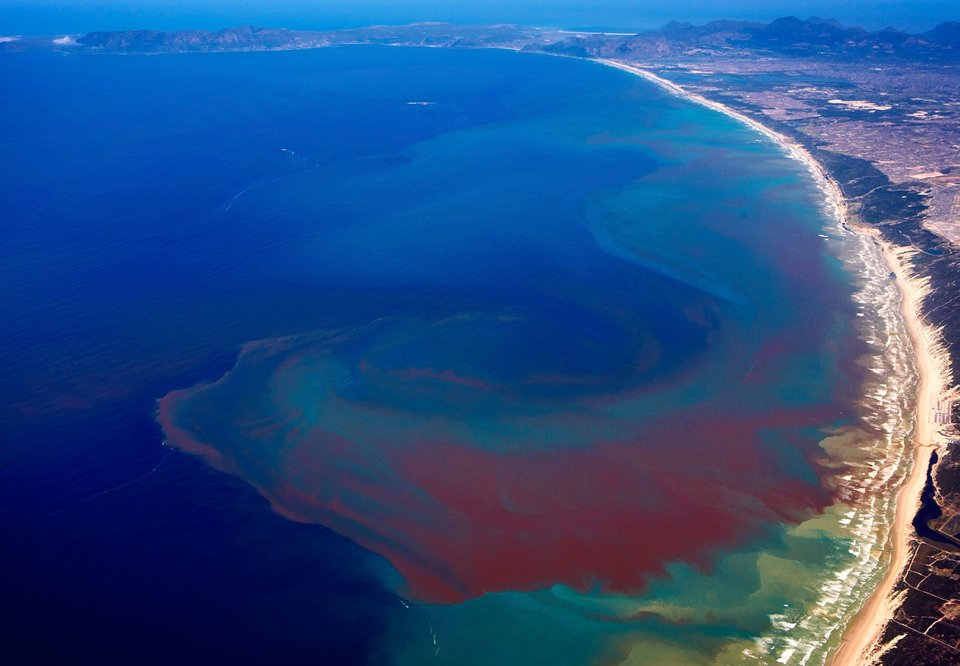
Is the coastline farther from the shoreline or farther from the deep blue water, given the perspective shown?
the deep blue water

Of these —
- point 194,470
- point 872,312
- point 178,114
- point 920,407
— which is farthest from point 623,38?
point 194,470

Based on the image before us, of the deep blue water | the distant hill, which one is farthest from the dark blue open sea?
the distant hill

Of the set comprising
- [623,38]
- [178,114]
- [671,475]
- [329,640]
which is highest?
[623,38]

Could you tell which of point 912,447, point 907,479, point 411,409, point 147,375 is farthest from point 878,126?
point 147,375

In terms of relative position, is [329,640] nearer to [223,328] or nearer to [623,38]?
[223,328]

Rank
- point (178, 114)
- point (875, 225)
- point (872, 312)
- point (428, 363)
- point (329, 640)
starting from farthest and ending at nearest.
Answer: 1. point (178, 114)
2. point (875, 225)
3. point (872, 312)
4. point (428, 363)
5. point (329, 640)

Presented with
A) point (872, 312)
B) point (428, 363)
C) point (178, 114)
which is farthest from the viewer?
point (178, 114)
